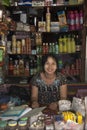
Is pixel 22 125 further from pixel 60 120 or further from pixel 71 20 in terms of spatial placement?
pixel 71 20

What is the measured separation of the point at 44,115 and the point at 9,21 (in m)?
2.49

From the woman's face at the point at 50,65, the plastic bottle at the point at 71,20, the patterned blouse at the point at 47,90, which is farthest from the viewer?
the plastic bottle at the point at 71,20

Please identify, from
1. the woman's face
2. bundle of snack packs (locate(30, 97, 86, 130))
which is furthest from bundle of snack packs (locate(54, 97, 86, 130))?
the woman's face

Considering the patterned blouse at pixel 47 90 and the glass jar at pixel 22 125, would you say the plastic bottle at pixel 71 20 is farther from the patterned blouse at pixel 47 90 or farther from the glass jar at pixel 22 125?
the glass jar at pixel 22 125

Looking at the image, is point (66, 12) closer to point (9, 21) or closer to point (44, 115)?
point (9, 21)

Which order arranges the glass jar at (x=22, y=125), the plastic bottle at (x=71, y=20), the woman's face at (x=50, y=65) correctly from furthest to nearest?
the plastic bottle at (x=71, y=20)
the woman's face at (x=50, y=65)
the glass jar at (x=22, y=125)

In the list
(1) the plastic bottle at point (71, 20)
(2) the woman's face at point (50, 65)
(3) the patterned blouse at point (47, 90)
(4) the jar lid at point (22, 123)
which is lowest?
(3) the patterned blouse at point (47, 90)

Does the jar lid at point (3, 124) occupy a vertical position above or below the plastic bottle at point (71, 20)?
below

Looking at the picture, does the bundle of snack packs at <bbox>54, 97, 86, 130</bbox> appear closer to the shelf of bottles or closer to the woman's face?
the woman's face

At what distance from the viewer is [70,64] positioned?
16.0 ft

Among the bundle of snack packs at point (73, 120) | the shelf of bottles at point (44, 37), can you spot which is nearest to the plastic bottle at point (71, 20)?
the shelf of bottles at point (44, 37)

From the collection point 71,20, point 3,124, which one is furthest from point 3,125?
point 71,20

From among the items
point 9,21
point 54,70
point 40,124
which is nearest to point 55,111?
point 40,124

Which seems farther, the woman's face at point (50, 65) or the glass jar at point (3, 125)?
the woman's face at point (50, 65)
